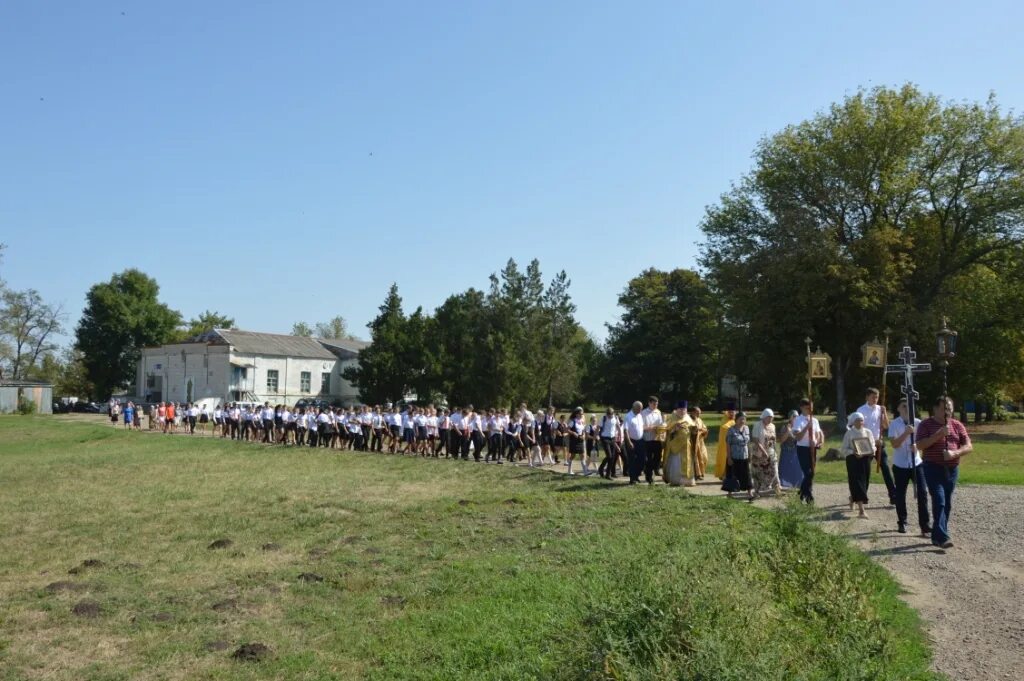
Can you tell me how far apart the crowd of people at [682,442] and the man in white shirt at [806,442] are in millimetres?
23

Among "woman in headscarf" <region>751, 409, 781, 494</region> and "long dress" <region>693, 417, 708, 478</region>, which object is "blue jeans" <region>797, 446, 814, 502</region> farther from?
"long dress" <region>693, 417, 708, 478</region>

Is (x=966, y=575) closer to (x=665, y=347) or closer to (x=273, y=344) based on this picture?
(x=665, y=347)

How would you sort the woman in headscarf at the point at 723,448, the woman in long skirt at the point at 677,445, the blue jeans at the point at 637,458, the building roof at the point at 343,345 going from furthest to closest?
the building roof at the point at 343,345
the blue jeans at the point at 637,458
the woman in long skirt at the point at 677,445
the woman in headscarf at the point at 723,448

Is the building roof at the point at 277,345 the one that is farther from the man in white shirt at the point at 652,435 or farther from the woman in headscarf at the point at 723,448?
the woman in headscarf at the point at 723,448

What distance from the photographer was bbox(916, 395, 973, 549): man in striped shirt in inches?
421

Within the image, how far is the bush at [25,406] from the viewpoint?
6962 cm

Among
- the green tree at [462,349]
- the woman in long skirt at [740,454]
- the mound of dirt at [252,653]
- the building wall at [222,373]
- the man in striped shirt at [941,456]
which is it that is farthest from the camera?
the building wall at [222,373]

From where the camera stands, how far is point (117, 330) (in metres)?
90.6

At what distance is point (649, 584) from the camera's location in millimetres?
5887

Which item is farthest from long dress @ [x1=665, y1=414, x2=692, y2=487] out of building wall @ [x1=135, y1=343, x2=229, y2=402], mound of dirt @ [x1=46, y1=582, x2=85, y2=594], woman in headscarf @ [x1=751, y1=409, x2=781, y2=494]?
building wall @ [x1=135, y1=343, x2=229, y2=402]

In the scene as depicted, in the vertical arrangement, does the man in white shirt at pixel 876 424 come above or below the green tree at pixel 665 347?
below

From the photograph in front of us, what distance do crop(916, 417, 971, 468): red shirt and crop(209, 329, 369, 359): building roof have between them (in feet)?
222

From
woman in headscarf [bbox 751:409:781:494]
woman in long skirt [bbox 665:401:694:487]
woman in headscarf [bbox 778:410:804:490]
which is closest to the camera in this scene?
woman in headscarf [bbox 751:409:781:494]

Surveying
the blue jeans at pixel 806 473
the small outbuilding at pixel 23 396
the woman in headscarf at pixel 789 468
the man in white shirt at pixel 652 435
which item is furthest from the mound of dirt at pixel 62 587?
the small outbuilding at pixel 23 396
